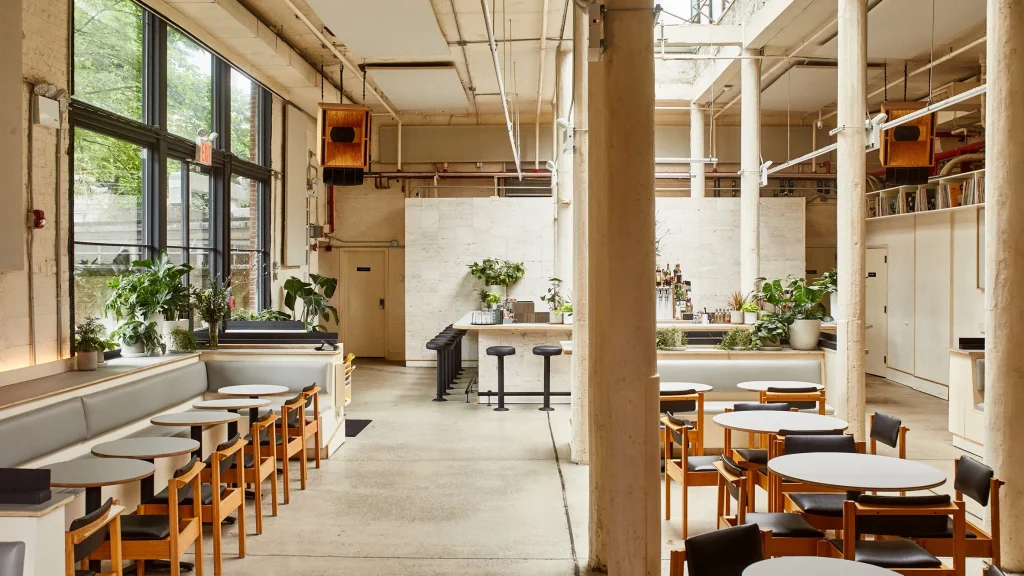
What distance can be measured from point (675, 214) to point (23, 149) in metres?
10.5

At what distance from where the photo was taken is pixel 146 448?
4957 millimetres

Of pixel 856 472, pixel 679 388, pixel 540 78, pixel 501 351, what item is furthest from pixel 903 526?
pixel 540 78

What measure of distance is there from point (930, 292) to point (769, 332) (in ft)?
15.8

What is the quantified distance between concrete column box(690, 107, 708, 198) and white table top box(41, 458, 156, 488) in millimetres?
11853

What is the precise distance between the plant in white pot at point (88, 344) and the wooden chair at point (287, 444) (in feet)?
5.77

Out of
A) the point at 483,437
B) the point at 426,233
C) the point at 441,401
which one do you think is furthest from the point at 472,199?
the point at 483,437

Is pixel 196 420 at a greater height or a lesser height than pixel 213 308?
lesser

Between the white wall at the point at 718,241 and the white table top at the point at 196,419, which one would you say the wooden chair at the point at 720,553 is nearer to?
the white table top at the point at 196,419

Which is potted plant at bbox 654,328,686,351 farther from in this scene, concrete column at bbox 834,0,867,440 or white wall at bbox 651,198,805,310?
white wall at bbox 651,198,805,310

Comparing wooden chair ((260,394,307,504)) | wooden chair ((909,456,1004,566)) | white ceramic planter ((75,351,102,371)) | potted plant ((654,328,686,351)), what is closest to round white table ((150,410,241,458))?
wooden chair ((260,394,307,504))

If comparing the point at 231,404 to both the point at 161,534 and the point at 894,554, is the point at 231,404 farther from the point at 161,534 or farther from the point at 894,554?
the point at 894,554

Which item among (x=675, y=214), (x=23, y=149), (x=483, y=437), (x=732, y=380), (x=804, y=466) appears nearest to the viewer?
(x=804, y=466)

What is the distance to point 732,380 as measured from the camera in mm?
8133

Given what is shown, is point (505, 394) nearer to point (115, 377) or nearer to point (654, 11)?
point (115, 377)
